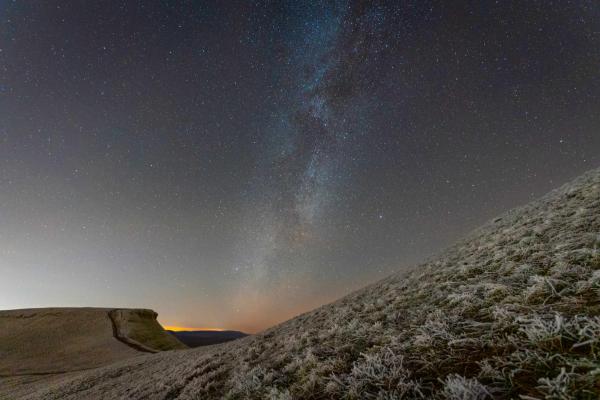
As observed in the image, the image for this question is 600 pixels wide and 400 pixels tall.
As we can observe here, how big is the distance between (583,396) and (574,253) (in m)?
4.94

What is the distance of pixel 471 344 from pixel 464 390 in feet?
4.37

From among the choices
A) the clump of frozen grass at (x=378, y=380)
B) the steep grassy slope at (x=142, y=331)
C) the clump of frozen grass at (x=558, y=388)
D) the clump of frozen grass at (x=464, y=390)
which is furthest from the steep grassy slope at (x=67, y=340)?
the clump of frozen grass at (x=558, y=388)

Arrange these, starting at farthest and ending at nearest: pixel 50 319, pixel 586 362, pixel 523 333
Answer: pixel 50 319 < pixel 523 333 < pixel 586 362

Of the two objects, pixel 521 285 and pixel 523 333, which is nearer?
pixel 523 333

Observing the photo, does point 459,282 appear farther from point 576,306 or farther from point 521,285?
point 576,306

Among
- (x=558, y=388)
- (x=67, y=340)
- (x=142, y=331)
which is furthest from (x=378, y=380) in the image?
(x=67, y=340)

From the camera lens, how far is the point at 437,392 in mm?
3066

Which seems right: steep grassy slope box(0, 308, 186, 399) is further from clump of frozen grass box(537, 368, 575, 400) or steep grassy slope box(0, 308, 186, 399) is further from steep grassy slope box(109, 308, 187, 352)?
clump of frozen grass box(537, 368, 575, 400)

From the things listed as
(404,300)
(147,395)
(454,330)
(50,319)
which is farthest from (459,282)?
(50,319)

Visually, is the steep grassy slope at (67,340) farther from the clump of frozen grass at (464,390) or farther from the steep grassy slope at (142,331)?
the clump of frozen grass at (464,390)

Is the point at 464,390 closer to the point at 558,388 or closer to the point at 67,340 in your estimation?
the point at 558,388

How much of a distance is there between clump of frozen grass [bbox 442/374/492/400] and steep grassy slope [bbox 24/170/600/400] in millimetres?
11

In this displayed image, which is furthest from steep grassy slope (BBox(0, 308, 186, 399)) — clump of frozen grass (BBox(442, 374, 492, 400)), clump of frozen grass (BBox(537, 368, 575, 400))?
clump of frozen grass (BBox(537, 368, 575, 400))

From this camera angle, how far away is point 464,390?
275 cm
